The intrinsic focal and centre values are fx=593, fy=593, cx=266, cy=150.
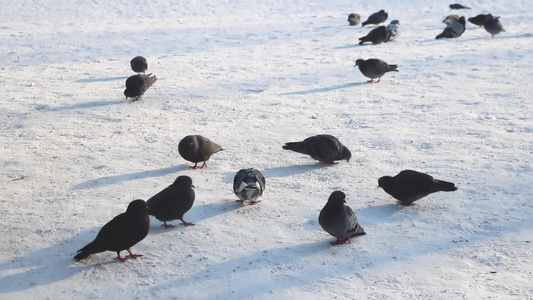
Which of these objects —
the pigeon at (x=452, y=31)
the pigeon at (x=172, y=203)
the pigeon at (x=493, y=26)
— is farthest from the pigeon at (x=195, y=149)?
the pigeon at (x=493, y=26)

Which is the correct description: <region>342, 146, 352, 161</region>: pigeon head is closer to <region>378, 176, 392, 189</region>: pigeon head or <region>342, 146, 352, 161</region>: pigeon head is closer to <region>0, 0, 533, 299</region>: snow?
<region>0, 0, 533, 299</region>: snow

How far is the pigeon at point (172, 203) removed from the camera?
5.09 m

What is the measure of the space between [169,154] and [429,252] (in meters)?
3.54

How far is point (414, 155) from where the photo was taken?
7.05 m

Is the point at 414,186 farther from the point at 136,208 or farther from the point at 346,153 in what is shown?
the point at 136,208

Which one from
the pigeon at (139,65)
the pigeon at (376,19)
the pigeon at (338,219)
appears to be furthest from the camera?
the pigeon at (376,19)

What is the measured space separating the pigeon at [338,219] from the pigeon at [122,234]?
1.44m

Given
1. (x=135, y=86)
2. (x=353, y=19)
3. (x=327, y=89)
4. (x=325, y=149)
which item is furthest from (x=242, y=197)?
(x=353, y=19)

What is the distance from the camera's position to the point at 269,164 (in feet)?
22.4

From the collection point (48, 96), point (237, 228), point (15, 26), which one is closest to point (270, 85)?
point (48, 96)

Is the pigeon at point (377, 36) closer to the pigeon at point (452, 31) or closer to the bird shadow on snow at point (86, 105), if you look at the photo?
the pigeon at point (452, 31)

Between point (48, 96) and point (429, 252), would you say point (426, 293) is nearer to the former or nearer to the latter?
point (429, 252)

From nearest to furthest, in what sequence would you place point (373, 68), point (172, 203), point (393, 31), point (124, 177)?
point (172, 203) → point (124, 177) → point (373, 68) → point (393, 31)

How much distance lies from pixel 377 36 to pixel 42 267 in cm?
1150
